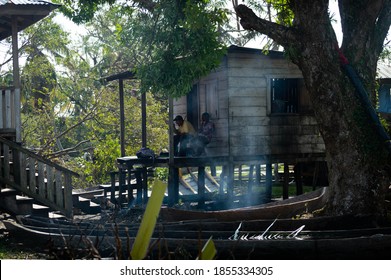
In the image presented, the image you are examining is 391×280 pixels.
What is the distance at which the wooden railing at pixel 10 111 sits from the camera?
13.5 meters

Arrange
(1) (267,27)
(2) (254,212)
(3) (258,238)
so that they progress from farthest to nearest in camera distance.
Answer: (2) (254,212) < (1) (267,27) < (3) (258,238)

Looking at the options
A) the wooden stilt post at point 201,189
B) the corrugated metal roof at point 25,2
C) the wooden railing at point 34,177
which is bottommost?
the wooden stilt post at point 201,189

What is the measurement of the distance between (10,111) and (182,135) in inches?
175

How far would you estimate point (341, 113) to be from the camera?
1129cm

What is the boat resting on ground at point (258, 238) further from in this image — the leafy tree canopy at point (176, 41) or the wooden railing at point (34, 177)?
the leafy tree canopy at point (176, 41)

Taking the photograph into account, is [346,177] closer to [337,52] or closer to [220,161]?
[337,52]

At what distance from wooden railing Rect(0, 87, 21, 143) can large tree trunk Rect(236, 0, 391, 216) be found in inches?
223

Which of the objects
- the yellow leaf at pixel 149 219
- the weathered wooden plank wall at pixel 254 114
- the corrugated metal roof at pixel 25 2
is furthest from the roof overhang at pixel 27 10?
the yellow leaf at pixel 149 219

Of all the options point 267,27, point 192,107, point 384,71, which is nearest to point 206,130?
point 192,107

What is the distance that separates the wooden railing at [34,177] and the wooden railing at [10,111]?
1.70 feet

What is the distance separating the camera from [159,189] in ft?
13.3

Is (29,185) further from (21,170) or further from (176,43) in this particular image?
(176,43)

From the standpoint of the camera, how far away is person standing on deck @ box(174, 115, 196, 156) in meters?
16.0

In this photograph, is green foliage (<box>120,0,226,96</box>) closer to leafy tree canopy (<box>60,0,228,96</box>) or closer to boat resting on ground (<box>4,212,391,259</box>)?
leafy tree canopy (<box>60,0,228,96</box>)
